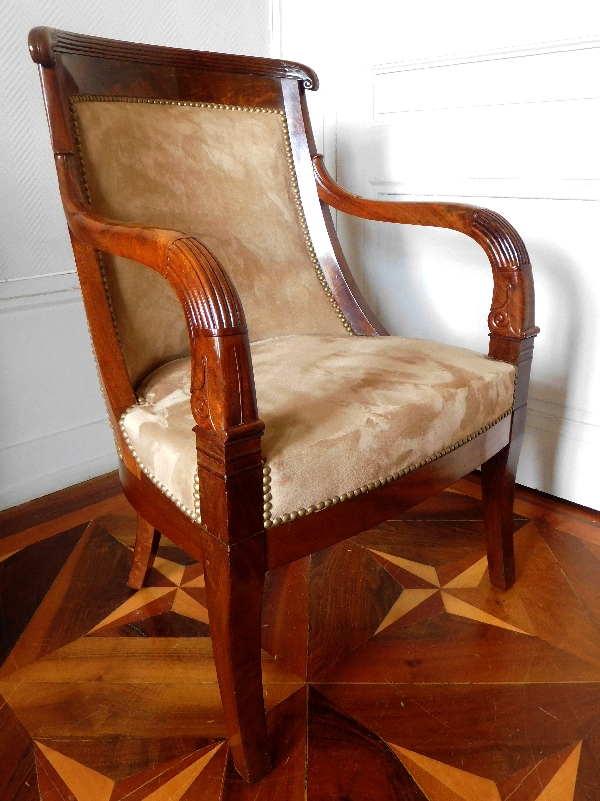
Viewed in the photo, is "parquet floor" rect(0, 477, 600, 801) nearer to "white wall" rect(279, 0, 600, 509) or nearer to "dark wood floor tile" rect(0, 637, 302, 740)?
"dark wood floor tile" rect(0, 637, 302, 740)

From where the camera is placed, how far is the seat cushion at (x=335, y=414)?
0.77 meters

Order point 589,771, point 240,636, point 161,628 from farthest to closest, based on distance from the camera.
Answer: point 161,628, point 589,771, point 240,636

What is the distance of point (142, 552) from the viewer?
1229mm

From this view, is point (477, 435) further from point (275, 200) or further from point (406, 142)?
point (406, 142)

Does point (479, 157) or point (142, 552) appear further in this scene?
point (479, 157)

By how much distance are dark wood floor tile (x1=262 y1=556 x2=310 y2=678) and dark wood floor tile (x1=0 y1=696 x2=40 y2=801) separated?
39 cm

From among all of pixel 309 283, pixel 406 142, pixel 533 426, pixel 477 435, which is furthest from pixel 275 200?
pixel 533 426

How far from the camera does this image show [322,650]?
1.11 m

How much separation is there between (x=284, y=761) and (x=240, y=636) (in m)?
0.26

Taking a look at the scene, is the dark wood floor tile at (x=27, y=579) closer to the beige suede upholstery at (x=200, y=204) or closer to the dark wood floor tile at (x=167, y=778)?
the dark wood floor tile at (x=167, y=778)

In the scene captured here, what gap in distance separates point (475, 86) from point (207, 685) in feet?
4.49

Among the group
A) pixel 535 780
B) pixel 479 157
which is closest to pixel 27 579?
pixel 535 780

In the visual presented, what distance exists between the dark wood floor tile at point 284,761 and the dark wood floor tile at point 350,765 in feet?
0.04

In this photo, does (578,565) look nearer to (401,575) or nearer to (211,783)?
(401,575)
